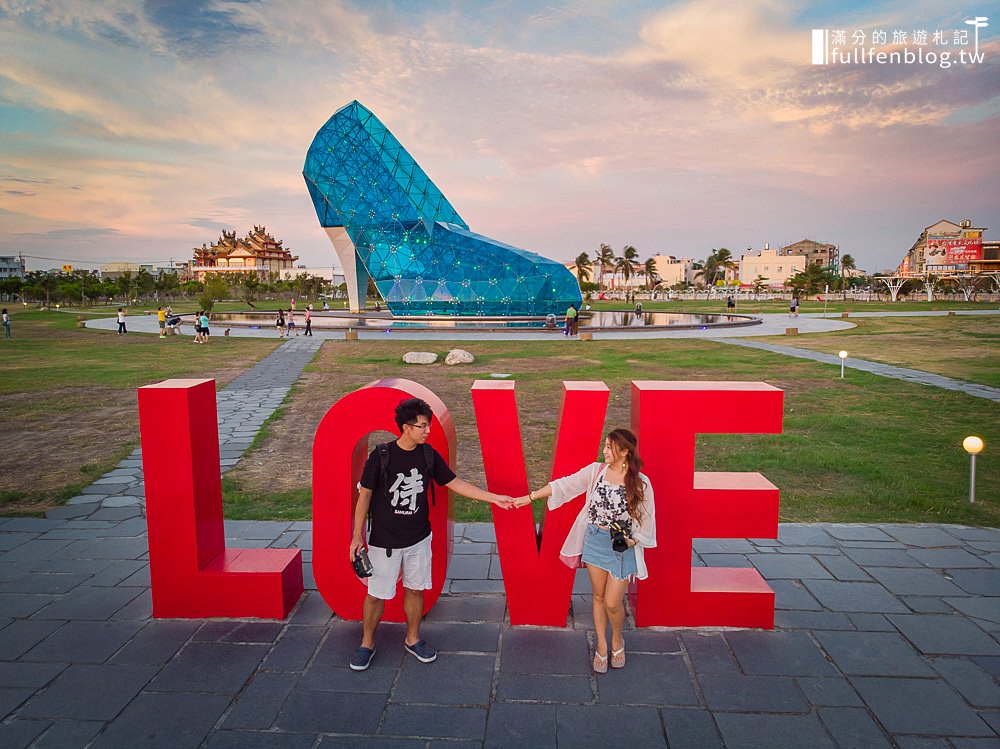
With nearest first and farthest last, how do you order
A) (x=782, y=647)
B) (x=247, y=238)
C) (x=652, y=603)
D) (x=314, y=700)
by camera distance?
(x=314, y=700) → (x=782, y=647) → (x=652, y=603) → (x=247, y=238)

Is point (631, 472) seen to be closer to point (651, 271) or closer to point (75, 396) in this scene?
point (75, 396)

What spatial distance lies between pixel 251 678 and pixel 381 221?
3913cm

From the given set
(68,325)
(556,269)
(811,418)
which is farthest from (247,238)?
(811,418)

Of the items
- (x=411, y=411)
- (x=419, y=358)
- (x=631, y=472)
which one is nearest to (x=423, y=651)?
(x=411, y=411)

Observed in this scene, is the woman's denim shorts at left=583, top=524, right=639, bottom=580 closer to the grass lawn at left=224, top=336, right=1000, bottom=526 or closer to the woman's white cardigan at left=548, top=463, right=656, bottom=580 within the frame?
the woman's white cardigan at left=548, top=463, right=656, bottom=580

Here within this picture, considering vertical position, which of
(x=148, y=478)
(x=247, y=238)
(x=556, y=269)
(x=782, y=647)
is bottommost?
(x=782, y=647)

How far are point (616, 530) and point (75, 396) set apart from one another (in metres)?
14.6

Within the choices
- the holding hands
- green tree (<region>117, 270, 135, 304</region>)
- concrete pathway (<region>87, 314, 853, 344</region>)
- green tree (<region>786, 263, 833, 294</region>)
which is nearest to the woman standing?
the holding hands

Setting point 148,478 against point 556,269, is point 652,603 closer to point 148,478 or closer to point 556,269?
point 148,478

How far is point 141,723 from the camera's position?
3420 mm

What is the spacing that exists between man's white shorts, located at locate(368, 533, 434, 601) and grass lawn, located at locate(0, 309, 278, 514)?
5.04 metres

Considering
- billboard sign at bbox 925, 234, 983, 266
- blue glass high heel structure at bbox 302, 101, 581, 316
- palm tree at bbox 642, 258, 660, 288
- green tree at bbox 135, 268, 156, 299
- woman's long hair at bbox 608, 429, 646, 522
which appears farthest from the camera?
palm tree at bbox 642, 258, 660, 288

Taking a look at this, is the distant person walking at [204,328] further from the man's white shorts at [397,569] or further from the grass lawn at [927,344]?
the man's white shorts at [397,569]

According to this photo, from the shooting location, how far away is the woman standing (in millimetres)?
3871
